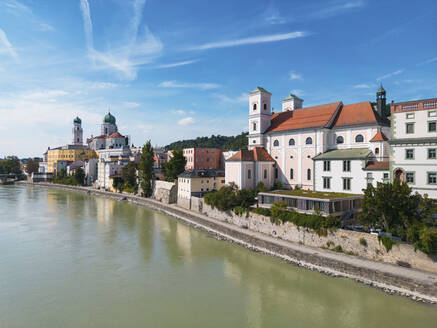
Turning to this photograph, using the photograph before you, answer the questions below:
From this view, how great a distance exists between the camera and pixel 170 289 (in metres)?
→ 15.5

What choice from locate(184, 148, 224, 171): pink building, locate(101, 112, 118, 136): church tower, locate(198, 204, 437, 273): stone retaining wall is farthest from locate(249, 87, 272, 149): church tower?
locate(101, 112, 118, 136): church tower

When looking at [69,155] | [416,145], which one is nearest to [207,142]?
[69,155]

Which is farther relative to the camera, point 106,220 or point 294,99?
point 294,99

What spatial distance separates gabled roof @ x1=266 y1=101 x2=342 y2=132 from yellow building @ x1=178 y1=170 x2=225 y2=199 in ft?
29.5

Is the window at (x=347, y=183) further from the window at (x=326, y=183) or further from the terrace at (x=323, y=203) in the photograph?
the terrace at (x=323, y=203)

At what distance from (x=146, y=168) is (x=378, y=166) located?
32.6m

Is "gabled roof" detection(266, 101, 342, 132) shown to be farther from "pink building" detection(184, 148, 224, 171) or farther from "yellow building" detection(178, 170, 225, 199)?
"pink building" detection(184, 148, 224, 171)

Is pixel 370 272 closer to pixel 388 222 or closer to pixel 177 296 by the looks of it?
pixel 388 222

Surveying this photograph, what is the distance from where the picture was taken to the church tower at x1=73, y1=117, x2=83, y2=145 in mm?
106750

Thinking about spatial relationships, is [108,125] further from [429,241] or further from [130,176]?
[429,241]

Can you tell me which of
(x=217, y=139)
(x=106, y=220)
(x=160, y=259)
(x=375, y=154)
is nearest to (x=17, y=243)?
(x=106, y=220)

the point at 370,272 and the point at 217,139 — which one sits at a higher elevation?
the point at 217,139

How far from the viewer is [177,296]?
48.3 feet

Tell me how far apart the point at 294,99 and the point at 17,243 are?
35945 millimetres
